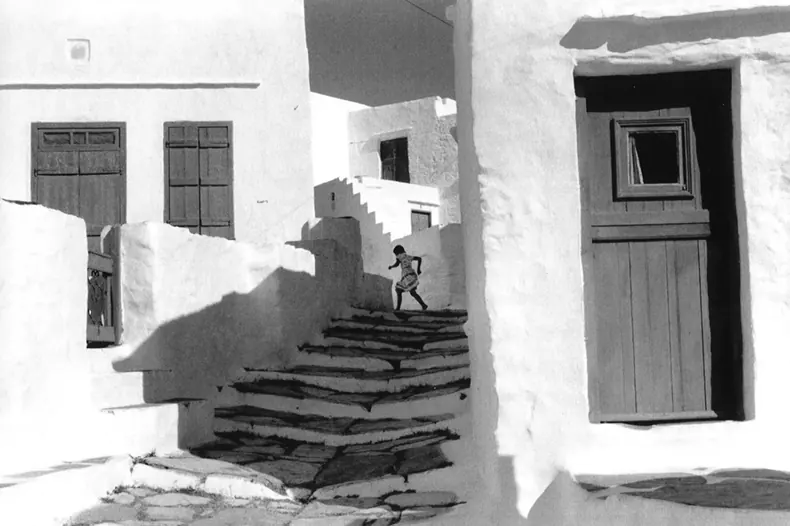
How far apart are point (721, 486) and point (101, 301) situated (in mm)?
4679

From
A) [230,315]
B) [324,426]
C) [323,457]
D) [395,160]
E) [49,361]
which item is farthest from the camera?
[395,160]

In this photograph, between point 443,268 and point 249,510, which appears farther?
point 443,268

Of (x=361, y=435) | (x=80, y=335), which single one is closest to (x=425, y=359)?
(x=361, y=435)

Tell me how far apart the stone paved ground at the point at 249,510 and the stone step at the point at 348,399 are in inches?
73.8

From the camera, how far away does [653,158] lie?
526 cm

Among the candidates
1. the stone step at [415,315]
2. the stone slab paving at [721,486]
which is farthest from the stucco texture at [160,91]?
the stone slab paving at [721,486]

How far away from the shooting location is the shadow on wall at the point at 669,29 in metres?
5.04

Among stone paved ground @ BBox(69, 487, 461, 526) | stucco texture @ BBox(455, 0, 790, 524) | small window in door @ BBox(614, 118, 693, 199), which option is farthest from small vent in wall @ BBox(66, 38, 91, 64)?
small window in door @ BBox(614, 118, 693, 199)

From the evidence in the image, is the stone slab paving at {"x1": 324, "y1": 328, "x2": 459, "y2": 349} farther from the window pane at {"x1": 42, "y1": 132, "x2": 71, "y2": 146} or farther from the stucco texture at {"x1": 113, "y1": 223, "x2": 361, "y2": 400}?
the window pane at {"x1": 42, "y1": 132, "x2": 71, "y2": 146}

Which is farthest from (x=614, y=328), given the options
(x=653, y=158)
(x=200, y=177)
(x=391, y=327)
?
(x=200, y=177)

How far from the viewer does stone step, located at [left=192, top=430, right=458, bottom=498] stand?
6281 mm

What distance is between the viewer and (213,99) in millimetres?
12281

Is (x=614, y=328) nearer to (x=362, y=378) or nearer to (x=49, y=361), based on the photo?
(x=49, y=361)

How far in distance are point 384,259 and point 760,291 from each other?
49.4 feet
